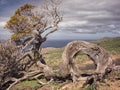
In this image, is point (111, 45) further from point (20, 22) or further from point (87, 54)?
point (87, 54)

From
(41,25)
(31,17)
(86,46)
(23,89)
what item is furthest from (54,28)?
(23,89)

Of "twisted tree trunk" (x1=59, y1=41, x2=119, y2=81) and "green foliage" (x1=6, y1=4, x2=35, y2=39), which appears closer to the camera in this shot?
"twisted tree trunk" (x1=59, y1=41, x2=119, y2=81)

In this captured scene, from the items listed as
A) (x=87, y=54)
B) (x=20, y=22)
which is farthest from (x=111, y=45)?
(x=87, y=54)

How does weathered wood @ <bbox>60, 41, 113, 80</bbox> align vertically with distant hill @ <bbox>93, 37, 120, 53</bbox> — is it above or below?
above

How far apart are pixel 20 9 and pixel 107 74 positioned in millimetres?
11934

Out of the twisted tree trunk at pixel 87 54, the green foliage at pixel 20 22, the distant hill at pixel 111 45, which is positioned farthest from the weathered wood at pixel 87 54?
the distant hill at pixel 111 45

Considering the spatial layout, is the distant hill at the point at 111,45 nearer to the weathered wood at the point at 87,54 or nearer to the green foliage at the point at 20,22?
the green foliage at the point at 20,22

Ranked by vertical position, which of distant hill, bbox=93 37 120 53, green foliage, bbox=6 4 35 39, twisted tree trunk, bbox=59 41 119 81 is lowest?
distant hill, bbox=93 37 120 53

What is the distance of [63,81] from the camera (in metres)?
21.0

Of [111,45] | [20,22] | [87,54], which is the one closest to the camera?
[87,54]

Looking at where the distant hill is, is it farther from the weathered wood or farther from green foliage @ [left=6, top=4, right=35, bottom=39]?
the weathered wood

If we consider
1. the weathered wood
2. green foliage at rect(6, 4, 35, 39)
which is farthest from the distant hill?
the weathered wood

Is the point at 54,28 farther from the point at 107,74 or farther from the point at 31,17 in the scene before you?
the point at 107,74

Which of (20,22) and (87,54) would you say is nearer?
(87,54)
